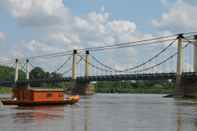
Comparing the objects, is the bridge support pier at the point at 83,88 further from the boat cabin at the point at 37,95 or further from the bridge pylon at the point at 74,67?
the boat cabin at the point at 37,95

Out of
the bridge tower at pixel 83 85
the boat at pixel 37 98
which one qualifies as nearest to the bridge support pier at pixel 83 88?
the bridge tower at pixel 83 85

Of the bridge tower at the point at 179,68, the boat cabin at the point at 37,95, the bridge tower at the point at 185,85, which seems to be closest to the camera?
the boat cabin at the point at 37,95

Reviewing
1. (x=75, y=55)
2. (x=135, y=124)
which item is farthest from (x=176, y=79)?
(x=135, y=124)

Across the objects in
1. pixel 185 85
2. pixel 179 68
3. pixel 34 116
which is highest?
pixel 179 68

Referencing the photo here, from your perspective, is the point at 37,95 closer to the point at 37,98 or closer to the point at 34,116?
the point at 37,98

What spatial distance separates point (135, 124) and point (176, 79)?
8362cm

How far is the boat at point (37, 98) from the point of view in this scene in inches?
2901

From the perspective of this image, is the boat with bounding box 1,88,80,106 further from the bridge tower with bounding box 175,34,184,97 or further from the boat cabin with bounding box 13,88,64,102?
the bridge tower with bounding box 175,34,184,97

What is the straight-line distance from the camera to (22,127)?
1407 inches

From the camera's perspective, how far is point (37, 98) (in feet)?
249

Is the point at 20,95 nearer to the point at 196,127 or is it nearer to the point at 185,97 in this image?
the point at 196,127

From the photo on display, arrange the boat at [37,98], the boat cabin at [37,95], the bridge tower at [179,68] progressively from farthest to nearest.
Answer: the bridge tower at [179,68] → the boat cabin at [37,95] → the boat at [37,98]

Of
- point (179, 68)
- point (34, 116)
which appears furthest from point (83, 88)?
point (34, 116)

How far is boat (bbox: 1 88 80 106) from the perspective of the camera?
73688 mm
